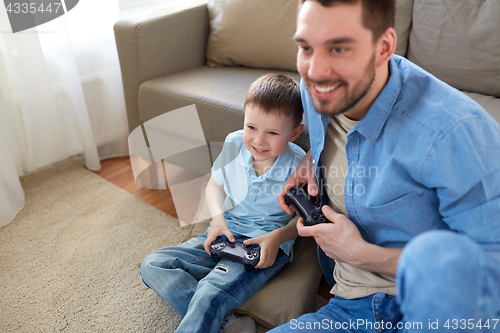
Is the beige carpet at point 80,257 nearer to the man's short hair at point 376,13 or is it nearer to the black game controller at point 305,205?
the black game controller at point 305,205

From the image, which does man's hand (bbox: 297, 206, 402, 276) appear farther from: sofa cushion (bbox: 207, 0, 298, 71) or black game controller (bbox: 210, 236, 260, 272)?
sofa cushion (bbox: 207, 0, 298, 71)

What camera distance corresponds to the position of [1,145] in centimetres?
146

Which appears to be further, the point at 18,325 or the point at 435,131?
the point at 18,325

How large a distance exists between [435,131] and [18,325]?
1.11 metres

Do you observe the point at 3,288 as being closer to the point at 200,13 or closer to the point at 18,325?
the point at 18,325

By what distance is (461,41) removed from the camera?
124cm

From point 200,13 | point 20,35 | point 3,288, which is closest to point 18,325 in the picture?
point 3,288

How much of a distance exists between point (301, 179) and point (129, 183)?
980 millimetres

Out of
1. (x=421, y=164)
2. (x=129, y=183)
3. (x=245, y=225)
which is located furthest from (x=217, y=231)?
(x=129, y=183)

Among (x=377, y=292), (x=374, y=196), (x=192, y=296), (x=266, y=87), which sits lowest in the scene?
(x=192, y=296)

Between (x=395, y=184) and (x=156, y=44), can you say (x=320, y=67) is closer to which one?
(x=395, y=184)

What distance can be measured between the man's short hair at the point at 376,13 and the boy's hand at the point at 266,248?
566 mm


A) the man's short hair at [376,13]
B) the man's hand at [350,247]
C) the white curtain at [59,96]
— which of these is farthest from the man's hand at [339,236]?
the white curtain at [59,96]

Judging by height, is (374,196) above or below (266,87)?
below
